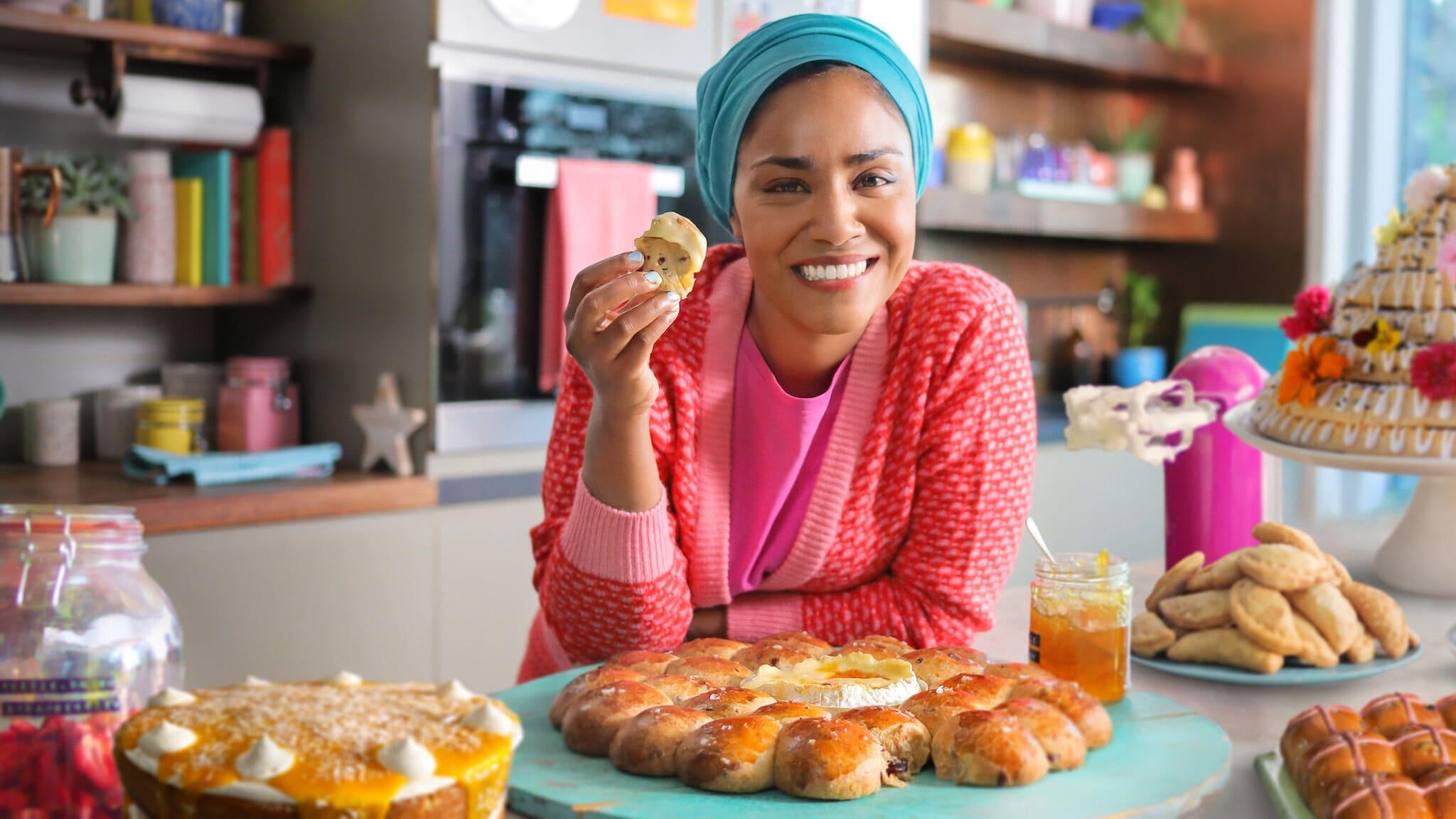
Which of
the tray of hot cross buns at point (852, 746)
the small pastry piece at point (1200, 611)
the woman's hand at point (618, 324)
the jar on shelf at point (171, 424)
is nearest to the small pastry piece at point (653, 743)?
the tray of hot cross buns at point (852, 746)

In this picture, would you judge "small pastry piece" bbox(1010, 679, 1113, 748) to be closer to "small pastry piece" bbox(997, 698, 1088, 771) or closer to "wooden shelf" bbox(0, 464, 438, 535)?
"small pastry piece" bbox(997, 698, 1088, 771)

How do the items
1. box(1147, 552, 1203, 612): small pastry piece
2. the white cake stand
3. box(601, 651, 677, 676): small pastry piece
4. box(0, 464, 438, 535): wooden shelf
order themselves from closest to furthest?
box(601, 651, 677, 676): small pastry piece
box(1147, 552, 1203, 612): small pastry piece
the white cake stand
box(0, 464, 438, 535): wooden shelf

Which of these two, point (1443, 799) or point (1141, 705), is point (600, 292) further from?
point (1443, 799)

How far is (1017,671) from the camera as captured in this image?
1001mm

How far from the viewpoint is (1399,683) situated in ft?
3.98

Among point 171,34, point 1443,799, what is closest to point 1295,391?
point 1443,799

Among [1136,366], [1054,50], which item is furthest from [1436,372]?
[1136,366]

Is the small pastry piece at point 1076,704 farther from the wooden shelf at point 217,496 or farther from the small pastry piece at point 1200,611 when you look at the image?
the wooden shelf at point 217,496

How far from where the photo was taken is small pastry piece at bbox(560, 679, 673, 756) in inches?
35.3

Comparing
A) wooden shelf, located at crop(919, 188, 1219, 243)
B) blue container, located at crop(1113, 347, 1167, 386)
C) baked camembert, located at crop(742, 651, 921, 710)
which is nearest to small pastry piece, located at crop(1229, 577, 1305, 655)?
baked camembert, located at crop(742, 651, 921, 710)

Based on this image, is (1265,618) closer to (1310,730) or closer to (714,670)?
(1310,730)

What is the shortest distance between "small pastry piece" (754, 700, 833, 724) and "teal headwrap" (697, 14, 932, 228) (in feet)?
1.97

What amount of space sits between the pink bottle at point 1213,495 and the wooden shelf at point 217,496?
1.45m

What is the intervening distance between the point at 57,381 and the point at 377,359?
2.10ft
